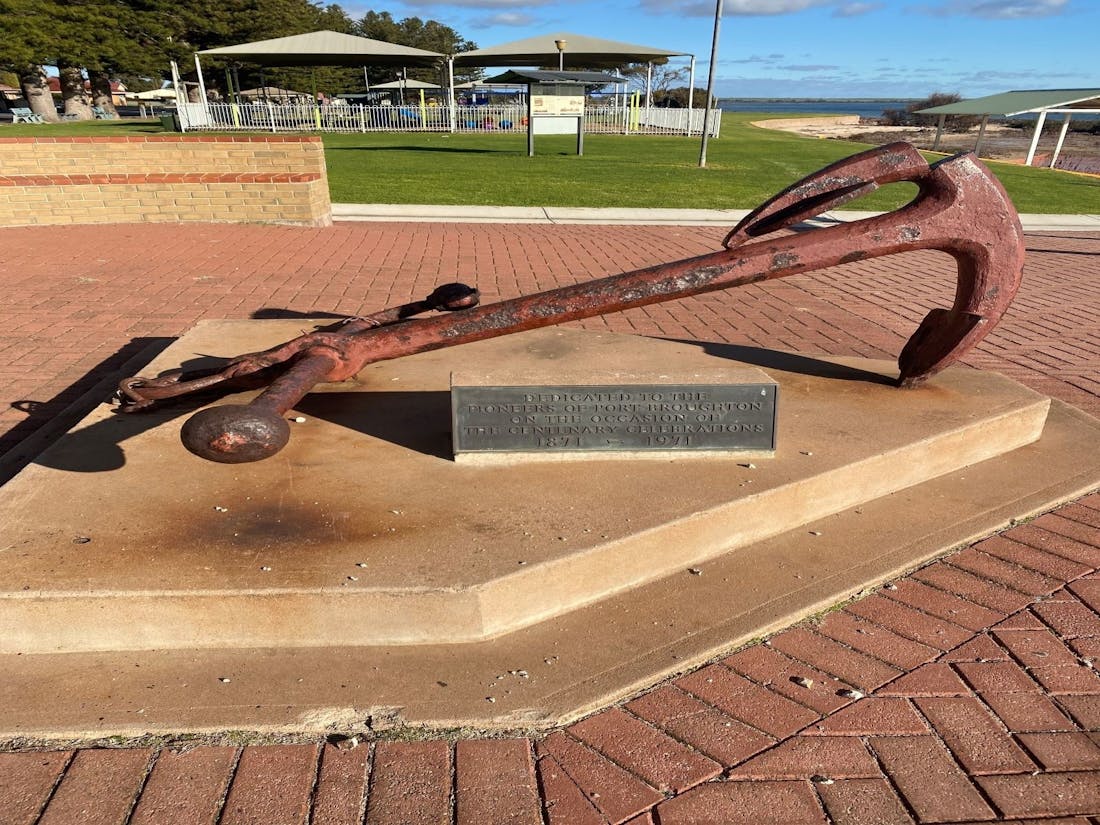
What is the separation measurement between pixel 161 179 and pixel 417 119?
23811mm

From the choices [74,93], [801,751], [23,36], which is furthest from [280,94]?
[801,751]

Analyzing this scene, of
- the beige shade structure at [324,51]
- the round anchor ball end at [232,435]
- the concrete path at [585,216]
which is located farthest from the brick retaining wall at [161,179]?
the beige shade structure at [324,51]

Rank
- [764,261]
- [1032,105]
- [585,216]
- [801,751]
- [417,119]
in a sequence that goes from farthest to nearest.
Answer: [417,119], [1032,105], [585,216], [764,261], [801,751]

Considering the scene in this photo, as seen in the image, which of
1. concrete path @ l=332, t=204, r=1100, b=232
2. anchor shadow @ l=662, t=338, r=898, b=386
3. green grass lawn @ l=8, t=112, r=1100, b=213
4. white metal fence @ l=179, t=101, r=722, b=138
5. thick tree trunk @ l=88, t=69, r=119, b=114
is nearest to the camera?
anchor shadow @ l=662, t=338, r=898, b=386

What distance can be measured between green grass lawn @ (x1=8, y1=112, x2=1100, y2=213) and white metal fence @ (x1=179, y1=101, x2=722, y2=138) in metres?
4.72

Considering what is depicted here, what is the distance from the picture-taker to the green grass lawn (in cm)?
1269

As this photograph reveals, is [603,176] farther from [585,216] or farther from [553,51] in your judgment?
[553,51]

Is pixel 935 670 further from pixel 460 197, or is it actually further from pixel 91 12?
pixel 91 12

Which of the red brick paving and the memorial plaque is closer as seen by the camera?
the red brick paving

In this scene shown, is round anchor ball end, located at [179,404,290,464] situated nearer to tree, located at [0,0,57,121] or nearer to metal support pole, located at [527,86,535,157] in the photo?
metal support pole, located at [527,86,535,157]

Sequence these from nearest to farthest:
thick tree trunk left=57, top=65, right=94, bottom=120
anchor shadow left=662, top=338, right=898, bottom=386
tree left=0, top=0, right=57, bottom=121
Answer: anchor shadow left=662, top=338, right=898, bottom=386
tree left=0, top=0, right=57, bottom=121
thick tree trunk left=57, top=65, right=94, bottom=120

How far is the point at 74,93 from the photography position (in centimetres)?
4203

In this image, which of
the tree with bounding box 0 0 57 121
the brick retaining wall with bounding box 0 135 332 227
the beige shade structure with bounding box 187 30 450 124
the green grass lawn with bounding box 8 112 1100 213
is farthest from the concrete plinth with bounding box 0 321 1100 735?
the tree with bounding box 0 0 57 121

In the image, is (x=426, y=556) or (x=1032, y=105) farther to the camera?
(x=1032, y=105)
